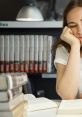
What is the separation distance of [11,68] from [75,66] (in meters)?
0.90

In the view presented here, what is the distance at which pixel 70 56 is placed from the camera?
166cm

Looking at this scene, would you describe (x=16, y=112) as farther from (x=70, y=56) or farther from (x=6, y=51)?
(x=6, y=51)

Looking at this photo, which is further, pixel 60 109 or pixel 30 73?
pixel 30 73

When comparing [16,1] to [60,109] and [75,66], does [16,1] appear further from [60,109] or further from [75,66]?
[60,109]

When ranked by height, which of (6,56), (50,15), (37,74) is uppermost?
(50,15)

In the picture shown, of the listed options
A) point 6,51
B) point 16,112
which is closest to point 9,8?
point 6,51

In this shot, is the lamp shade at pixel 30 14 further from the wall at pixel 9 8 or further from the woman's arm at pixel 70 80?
the woman's arm at pixel 70 80

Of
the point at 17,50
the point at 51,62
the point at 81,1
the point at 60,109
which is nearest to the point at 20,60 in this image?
the point at 17,50

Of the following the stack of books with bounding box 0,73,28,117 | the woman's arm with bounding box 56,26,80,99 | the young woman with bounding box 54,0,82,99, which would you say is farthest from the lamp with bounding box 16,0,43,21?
the stack of books with bounding box 0,73,28,117

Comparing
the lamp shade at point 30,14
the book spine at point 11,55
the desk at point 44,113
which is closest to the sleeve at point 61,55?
the lamp shade at point 30,14

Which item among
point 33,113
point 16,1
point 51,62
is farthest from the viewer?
point 16,1

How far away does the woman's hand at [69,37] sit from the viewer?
5.59 ft

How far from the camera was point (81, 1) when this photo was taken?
179cm

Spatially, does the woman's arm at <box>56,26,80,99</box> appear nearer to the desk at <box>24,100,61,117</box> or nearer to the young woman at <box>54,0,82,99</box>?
the young woman at <box>54,0,82,99</box>
